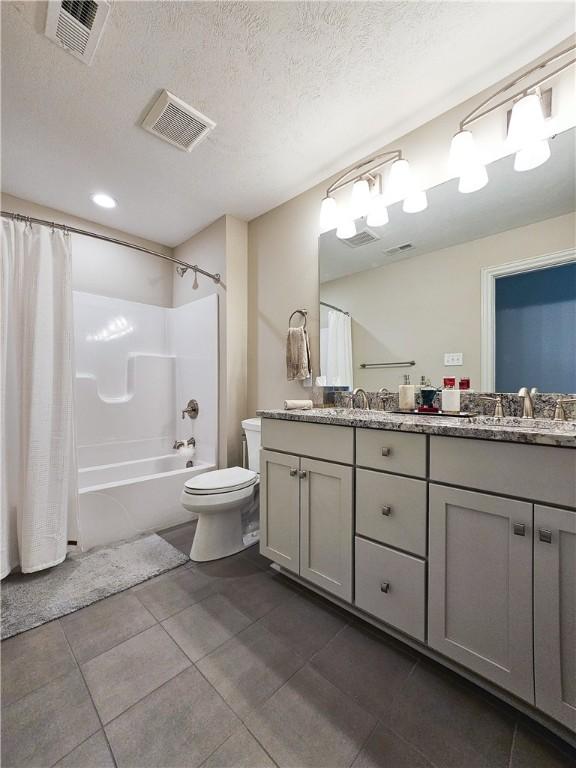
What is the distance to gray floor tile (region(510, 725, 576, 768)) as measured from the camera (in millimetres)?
843

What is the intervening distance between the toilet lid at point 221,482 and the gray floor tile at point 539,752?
4.56 feet

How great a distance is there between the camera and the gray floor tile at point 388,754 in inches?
33.3

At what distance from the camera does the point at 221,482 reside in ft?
6.06

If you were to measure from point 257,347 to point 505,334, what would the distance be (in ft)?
5.33

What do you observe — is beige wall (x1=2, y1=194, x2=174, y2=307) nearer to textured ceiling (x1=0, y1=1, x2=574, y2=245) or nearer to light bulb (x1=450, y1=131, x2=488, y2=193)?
textured ceiling (x1=0, y1=1, x2=574, y2=245)

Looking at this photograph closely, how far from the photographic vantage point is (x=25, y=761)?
0.85 m

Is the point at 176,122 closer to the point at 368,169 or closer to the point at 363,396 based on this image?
the point at 368,169

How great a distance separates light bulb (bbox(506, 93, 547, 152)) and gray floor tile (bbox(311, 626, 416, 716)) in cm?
205

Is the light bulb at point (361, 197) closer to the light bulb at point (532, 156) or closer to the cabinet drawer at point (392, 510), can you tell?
the light bulb at point (532, 156)

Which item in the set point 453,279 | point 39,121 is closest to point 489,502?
point 453,279

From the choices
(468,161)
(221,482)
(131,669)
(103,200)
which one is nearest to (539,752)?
(131,669)

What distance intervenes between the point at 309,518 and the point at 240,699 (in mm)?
628

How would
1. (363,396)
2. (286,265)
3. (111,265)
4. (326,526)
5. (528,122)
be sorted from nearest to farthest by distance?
(528,122) → (326,526) → (363,396) → (286,265) → (111,265)

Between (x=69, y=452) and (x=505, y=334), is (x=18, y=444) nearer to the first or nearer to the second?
(x=69, y=452)
